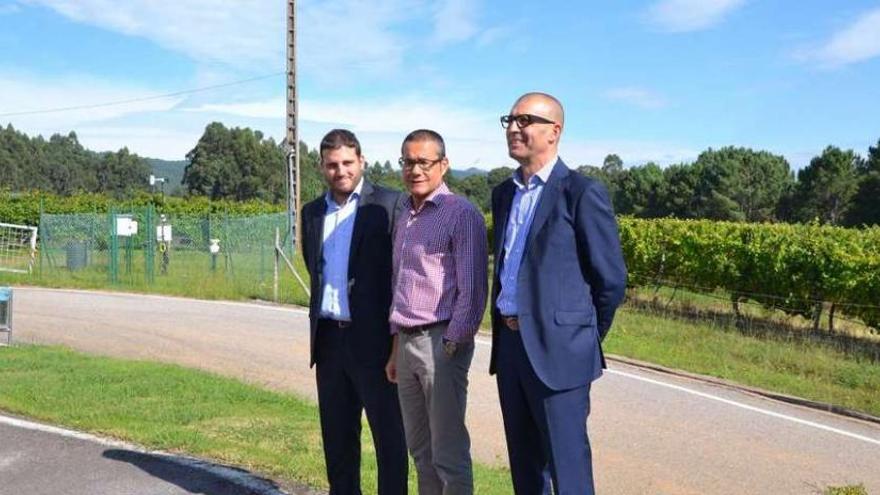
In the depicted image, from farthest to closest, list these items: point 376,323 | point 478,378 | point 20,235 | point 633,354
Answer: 1. point 20,235
2. point 633,354
3. point 478,378
4. point 376,323

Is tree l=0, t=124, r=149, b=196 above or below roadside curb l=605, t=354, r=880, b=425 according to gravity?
above

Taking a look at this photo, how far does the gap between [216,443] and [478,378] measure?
4983 mm

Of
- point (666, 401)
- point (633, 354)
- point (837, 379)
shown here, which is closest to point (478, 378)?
point (666, 401)

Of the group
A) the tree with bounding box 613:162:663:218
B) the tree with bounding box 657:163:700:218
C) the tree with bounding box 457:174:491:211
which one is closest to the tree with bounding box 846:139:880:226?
the tree with bounding box 657:163:700:218

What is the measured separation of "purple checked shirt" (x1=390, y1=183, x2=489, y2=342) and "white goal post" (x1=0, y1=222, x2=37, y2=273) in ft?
71.3

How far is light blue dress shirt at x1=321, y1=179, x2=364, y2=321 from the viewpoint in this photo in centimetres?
433

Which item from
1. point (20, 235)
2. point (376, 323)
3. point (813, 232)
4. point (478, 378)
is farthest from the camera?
point (20, 235)

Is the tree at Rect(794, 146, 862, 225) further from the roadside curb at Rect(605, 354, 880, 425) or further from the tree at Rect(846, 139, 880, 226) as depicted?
the roadside curb at Rect(605, 354, 880, 425)

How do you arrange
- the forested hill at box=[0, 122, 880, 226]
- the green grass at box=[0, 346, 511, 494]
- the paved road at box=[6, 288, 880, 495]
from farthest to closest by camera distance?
the forested hill at box=[0, 122, 880, 226] → the paved road at box=[6, 288, 880, 495] → the green grass at box=[0, 346, 511, 494]

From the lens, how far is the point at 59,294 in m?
19.2

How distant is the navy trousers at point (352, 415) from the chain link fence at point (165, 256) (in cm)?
1432

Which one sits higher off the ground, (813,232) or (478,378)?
(813,232)

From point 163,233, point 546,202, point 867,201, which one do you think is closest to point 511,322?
point 546,202

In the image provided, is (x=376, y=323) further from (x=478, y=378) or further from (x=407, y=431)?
(x=478, y=378)
